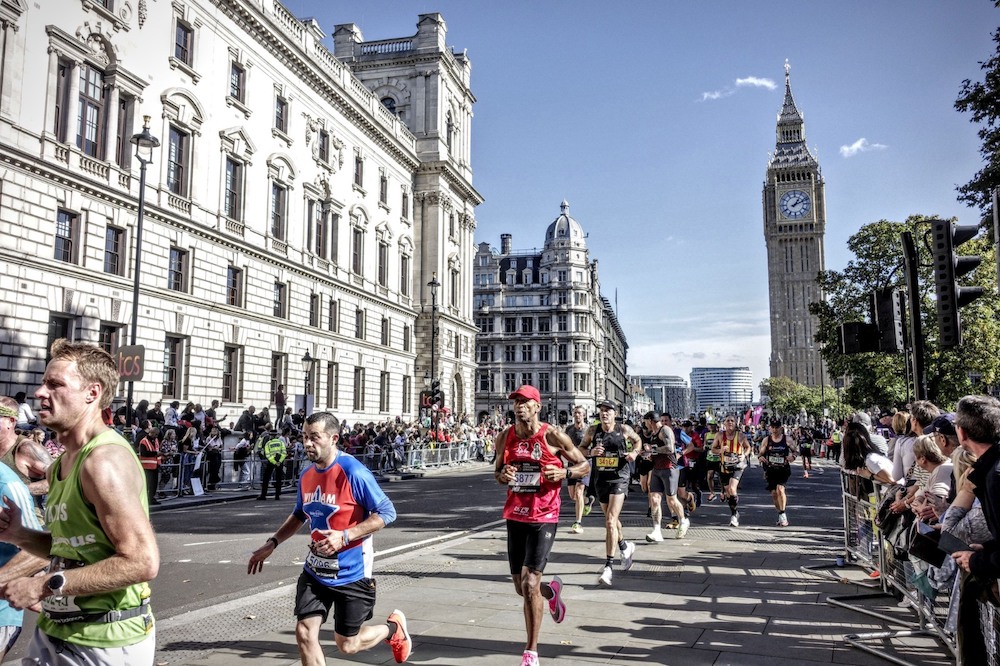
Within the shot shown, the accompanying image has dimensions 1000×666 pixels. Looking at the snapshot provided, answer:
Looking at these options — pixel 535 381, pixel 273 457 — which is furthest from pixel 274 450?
pixel 535 381

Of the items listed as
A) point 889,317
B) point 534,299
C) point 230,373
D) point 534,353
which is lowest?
point 889,317

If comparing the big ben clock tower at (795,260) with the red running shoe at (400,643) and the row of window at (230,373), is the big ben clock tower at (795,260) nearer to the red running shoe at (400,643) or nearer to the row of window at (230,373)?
the row of window at (230,373)

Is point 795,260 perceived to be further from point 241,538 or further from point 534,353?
point 241,538

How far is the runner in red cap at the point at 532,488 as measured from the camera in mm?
5898

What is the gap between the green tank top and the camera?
9.02 feet

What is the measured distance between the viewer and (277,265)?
114ft

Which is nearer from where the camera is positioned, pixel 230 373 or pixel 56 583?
pixel 56 583

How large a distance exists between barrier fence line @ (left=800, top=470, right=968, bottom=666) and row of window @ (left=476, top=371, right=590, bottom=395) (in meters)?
88.8

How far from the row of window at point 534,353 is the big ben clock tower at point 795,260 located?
60.1 m

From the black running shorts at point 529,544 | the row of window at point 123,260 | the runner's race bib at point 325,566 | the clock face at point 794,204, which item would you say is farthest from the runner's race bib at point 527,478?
the clock face at point 794,204

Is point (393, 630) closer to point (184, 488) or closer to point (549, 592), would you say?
point (549, 592)

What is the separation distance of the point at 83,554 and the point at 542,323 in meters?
99.9

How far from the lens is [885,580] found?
311 inches

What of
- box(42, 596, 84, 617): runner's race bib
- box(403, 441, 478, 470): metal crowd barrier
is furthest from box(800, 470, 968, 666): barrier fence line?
box(403, 441, 478, 470): metal crowd barrier
